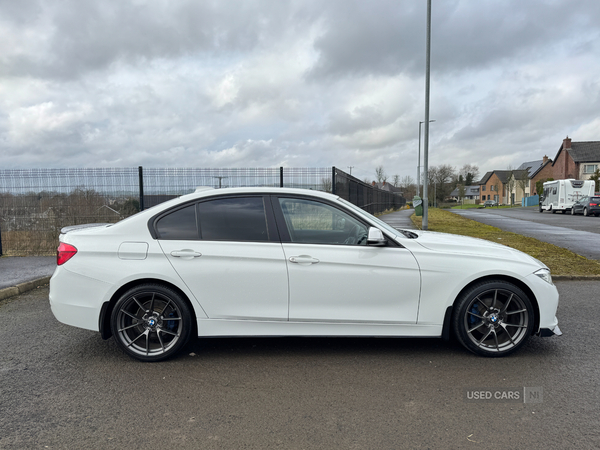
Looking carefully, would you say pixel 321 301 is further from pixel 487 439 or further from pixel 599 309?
pixel 599 309

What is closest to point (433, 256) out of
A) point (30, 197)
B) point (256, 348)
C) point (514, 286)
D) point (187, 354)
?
point (514, 286)

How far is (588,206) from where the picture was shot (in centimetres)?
3069

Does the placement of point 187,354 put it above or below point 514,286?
below

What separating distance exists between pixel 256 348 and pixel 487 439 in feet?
7.36

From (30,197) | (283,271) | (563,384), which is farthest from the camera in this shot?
(30,197)

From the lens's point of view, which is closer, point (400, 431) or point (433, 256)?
point (400, 431)

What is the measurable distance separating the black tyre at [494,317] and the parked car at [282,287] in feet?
0.03

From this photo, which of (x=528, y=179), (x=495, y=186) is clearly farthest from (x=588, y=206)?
(x=495, y=186)

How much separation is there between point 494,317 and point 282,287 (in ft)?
6.36

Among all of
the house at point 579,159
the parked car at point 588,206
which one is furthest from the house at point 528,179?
the parked car at point 588,206

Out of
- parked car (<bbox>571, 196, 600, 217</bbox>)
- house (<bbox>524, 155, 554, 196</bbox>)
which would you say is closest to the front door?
parked car (<bbox>571, 196, 600, 217</bbox>)

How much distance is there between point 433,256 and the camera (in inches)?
148

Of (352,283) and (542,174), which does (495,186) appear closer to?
(542,174)

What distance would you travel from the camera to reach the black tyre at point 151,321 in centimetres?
374
